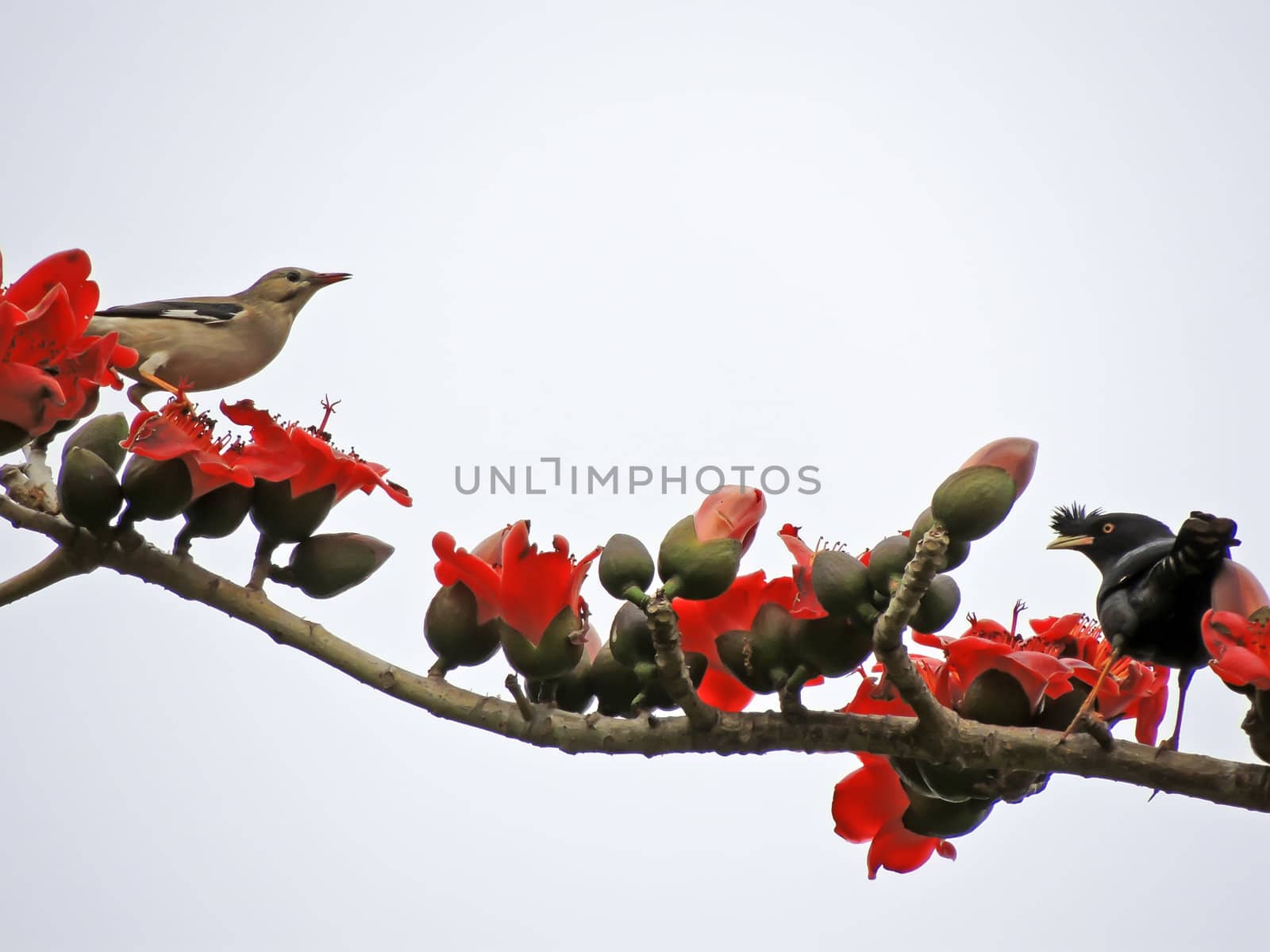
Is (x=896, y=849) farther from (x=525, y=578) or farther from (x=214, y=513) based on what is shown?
(x=214, y=513)

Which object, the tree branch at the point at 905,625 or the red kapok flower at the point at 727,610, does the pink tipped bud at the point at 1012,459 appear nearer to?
the tree branch at the point at 905,625

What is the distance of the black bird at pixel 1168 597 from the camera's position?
2039 millimetres

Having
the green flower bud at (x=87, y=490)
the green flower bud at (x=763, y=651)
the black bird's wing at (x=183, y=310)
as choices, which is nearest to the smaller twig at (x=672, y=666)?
the green flower bud at (x=763, y=651)

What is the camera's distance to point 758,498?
2041 mm

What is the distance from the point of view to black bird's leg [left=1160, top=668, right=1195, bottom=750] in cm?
200

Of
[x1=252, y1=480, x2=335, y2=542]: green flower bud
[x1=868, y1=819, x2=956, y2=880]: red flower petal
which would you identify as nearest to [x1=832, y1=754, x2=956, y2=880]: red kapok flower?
[x1=868, y1=819, x2=956, y2=880]: red flower petal

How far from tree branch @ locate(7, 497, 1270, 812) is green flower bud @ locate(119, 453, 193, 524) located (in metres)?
0.08

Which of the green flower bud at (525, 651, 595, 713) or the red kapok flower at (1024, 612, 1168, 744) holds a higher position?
the red kapok flower at (1024, 612, 1168, 744)

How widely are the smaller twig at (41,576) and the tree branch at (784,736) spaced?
4 centimetres

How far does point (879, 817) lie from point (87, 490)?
4.87 ft

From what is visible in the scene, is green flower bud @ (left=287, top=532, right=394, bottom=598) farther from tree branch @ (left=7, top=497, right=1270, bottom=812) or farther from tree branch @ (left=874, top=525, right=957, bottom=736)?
tree branch @ (left=874, top=525, right=957, bottom=736)

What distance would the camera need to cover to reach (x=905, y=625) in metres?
1.77

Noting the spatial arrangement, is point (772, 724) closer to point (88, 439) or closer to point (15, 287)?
point (88, 439)

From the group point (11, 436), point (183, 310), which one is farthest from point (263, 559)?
point (183, 310)
